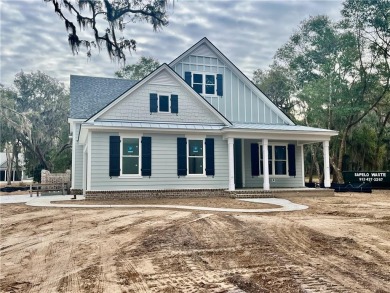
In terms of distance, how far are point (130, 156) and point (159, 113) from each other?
2.69 meters

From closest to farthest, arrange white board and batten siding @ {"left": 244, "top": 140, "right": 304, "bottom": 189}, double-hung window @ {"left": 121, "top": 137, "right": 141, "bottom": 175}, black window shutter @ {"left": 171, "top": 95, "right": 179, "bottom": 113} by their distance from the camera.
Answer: double-hung window @ {"left": 121, "top": 137, "right": 141, "bottom": 175} → black window shutter @ {"left": 171, "top": 95, "right": 179, "bottom": 113} → white board and batten siding @ {"left": 244, "top": 140, "right": 304, "bottom": 189}

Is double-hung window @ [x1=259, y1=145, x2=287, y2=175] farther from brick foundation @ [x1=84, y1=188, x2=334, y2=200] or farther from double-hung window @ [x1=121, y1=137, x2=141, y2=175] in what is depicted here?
double-hung window @ [x1=121, y1=137, x2=141, y2=175]

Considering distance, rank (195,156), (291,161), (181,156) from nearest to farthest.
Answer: (181,156) < (195,156) < (291,161)

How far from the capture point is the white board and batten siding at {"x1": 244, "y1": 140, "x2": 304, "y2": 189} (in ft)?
58.8

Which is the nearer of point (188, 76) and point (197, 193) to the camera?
point (197, 193)

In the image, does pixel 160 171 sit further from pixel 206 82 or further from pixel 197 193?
pixel 206 82

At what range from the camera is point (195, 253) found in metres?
5.74

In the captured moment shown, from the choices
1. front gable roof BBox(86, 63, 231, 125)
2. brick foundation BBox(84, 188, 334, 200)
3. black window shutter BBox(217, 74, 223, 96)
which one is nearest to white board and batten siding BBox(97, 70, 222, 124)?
front gable roof BBox(86, 63, 231, 125)

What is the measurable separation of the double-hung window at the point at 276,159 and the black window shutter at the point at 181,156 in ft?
15.5

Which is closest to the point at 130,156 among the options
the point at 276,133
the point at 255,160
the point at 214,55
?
the point at 255,160

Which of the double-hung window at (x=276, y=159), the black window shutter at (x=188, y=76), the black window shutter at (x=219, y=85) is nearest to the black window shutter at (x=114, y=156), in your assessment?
the black window shutter at (x=188, y=76)

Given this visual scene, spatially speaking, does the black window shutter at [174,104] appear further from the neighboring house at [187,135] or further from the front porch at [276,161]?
the front porch at [276,161]

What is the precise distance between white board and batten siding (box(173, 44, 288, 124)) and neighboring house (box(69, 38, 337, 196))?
0.06 m

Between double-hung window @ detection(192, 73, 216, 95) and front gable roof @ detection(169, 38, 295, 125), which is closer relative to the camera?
front gable roof @ detection(169, 38, 295, 125)
